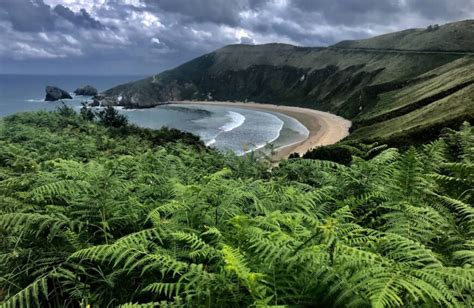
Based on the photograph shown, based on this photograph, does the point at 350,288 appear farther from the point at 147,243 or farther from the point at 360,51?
the point at 360,51

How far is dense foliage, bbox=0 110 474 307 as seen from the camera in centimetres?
298

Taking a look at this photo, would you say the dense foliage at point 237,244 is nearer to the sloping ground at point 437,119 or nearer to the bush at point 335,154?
the bush at point 335,154

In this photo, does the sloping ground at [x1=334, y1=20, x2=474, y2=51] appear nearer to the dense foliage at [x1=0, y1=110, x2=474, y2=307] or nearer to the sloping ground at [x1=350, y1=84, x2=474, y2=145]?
the sloping ground at [x1=350, y1=84, x2=474, y2=145]

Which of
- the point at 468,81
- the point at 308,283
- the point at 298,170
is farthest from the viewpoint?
the point at 468,81

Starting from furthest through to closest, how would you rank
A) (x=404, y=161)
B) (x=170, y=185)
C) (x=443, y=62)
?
(x=443, y=62) < (x=170, y=185) < (x=404, y=161)

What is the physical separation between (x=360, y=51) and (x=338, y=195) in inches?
7599

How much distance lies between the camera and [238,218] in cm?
384

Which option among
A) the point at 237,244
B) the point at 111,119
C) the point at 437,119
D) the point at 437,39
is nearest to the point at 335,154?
the point at 437,119

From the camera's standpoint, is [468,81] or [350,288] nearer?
[350,288]

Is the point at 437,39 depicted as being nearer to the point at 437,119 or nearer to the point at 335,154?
the point at 437,119

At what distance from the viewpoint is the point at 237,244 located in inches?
155

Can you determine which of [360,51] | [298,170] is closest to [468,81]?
[298,170]

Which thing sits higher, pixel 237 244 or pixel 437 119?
pixel 237 244

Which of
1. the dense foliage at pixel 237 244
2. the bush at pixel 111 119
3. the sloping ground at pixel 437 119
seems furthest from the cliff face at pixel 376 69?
the dense foliage at pixel 237 244
